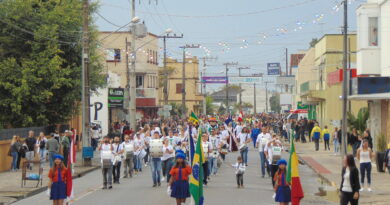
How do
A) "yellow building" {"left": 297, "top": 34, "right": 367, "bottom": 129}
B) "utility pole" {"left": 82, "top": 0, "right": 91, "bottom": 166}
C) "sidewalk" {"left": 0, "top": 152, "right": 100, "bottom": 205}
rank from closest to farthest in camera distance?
"sidewalk" {"left": 0, "top": 152, "right": 100, "bottom": 205} < "utility pole" {"left": 82, "top": 0, "right": 91, "bottom": 166} < "yellow building" {"left": 297, "top": 34, "right": 367, "bottom": 129}

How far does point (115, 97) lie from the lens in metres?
58.7

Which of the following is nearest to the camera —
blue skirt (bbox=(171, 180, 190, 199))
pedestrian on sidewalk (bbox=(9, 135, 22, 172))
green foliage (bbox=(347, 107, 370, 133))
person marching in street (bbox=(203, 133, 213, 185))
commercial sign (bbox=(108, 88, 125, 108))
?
blue skirt (bbox=(171, 180, 190, 199))

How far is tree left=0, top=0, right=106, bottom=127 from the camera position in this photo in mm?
39500

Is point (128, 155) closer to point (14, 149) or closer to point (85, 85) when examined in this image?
point (14, 149)

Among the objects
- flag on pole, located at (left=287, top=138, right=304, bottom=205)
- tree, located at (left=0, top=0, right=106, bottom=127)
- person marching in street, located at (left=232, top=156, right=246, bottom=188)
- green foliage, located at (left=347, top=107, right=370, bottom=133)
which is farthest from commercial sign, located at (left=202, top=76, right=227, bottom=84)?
flag on pole, located at (left=287, top=138, right=304, bottom=205)

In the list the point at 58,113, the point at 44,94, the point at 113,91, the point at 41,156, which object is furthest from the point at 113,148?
the point at 113,91

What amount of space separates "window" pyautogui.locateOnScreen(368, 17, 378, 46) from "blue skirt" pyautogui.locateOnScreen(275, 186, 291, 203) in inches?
1084

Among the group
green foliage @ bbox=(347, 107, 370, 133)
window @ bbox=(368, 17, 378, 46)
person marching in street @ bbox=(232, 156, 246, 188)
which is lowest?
person marching in street @ bbox=(232, 156, 246, 188)

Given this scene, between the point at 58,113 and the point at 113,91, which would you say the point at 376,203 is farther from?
the point at 113,91

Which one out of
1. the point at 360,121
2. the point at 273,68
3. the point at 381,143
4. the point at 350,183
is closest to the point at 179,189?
the point at 350,183

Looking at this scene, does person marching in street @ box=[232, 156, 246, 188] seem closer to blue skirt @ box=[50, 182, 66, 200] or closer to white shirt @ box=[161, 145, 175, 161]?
white shirt @ box=[161, 145, 175, 161]

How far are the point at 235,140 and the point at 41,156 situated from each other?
8404 mm

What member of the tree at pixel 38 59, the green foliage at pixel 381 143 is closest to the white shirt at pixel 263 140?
the green foliage at pixel 381 143

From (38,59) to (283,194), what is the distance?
25.0 meters
